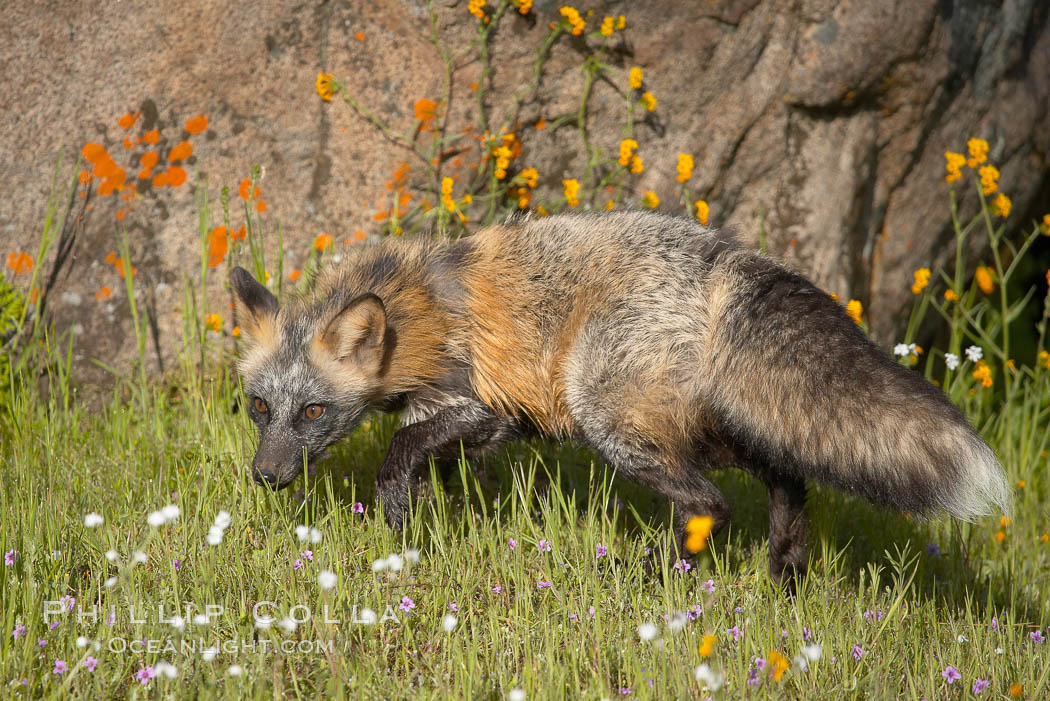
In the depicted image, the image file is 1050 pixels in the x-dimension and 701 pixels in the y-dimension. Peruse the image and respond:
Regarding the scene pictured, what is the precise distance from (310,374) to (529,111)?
267 centimetres

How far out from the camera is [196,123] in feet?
19.5

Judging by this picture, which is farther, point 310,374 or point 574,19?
point 574,19

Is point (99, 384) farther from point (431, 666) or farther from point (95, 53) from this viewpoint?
point (431, 666)

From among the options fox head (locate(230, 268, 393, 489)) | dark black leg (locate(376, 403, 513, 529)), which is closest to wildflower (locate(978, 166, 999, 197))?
dark black leg (locate(376, 403, 513, 529))

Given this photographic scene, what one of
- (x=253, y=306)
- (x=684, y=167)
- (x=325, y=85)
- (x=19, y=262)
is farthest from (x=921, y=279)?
(x=19, y=262)

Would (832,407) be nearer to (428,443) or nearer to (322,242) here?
(428,443)

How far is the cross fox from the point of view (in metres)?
3.97

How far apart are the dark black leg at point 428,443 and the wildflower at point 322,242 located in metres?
1.79

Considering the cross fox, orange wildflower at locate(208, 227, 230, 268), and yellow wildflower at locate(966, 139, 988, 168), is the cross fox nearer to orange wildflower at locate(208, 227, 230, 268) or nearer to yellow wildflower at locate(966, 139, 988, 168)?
orange wildflower at locate(208, 227, 230, 268)

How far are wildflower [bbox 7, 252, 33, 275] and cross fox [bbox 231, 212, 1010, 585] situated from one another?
1820mm

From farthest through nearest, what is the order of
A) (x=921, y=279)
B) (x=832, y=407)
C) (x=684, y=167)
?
(x=921, y=279) → (x=684, y=167) → (x=832, y=407)

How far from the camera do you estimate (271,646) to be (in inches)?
137

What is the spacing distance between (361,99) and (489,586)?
3.51 meters

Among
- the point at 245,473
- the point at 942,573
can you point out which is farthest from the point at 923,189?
the point at 245,473
